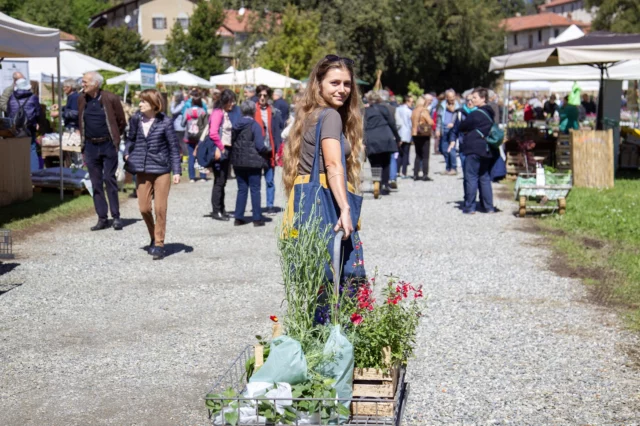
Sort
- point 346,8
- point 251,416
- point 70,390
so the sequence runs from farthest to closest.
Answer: point 346,8 → point 70,390 → point 251,416

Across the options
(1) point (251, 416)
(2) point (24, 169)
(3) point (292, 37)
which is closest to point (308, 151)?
(1) point (251, 416)

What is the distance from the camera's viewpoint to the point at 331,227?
14.3ft

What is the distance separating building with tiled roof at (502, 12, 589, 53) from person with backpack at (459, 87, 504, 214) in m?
127

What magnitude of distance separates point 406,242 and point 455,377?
19.1ft

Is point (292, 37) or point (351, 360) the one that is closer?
point (351, 360)

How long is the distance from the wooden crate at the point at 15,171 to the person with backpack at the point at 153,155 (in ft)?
16.0

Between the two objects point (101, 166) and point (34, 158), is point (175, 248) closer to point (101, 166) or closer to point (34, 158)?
point (101, 166)

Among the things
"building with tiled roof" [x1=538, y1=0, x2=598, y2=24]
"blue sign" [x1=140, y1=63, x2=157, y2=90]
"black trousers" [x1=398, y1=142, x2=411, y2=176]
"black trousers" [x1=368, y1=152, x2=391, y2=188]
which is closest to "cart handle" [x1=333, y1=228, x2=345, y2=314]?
"black trousers" [x1=368, y1=152, x2=391, y2=188]

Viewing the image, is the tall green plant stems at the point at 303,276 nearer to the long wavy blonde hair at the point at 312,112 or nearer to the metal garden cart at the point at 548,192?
the long wavy blonde hair at the point at 312,112

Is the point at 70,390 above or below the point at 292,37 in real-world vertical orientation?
below

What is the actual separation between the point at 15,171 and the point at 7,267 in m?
5.24

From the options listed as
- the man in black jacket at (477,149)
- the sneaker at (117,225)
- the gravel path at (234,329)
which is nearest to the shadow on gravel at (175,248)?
the gravel path at (234,329)

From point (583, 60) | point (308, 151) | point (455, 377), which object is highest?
point (583, 60)

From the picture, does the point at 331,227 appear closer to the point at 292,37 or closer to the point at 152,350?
the point at 152,350
